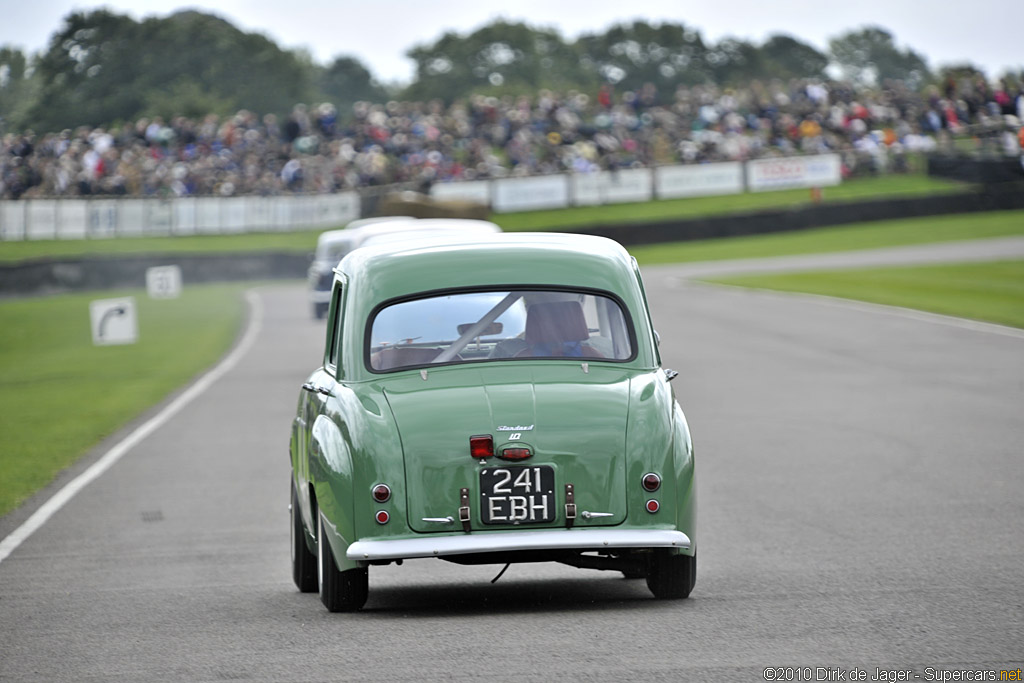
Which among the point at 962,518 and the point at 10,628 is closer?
the point at 10,628

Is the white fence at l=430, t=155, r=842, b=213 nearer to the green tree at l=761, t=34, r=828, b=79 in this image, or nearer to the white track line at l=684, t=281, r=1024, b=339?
the white track line at l=684, t=281, r=1024, b=339

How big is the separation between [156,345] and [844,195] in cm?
2890

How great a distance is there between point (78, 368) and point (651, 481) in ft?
69.8

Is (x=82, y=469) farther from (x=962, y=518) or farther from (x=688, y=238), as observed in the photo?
(x=688, y=238)

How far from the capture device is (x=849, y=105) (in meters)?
57.0

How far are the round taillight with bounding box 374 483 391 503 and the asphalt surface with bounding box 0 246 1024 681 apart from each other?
53cm

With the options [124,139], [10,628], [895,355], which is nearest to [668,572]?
[10,628]

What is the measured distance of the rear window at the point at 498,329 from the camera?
7.61 meters

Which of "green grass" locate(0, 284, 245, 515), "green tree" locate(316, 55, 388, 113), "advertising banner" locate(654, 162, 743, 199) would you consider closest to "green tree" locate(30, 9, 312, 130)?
"green grass" locate(0, 284, 245, 515)

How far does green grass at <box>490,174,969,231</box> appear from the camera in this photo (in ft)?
166

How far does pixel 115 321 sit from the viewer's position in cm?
2928

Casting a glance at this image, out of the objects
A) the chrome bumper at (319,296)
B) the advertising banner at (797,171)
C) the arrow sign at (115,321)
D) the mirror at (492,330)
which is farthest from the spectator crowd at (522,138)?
the mirror at (492,330)

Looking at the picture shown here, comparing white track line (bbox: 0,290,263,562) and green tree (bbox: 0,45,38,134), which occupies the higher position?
green tree (bbox: 0,45,38,134)

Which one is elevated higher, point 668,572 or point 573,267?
point 573,267
